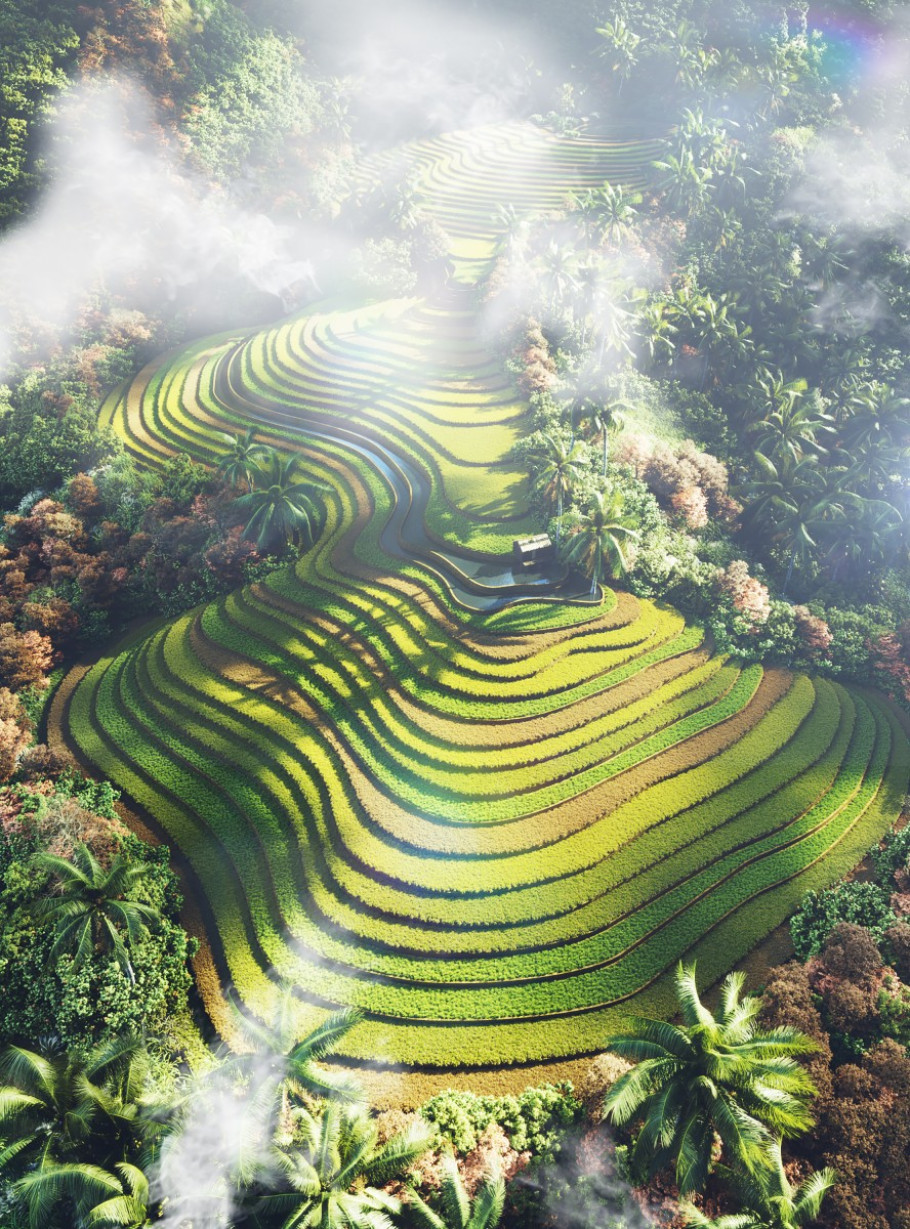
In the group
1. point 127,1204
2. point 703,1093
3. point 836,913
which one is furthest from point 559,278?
point 127,1204

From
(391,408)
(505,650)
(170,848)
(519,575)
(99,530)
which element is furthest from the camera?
(391,408)

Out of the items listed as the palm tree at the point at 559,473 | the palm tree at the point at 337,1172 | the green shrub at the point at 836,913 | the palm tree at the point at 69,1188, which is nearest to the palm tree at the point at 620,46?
the palm tree at the point at 559,473

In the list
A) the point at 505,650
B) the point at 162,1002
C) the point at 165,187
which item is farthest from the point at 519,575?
the point at 165,187

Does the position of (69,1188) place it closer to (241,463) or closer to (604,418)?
(241,463)

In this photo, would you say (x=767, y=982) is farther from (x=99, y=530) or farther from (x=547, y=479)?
(x=99, y=530)

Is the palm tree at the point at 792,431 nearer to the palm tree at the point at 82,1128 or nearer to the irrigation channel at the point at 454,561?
the irrigation channel at the point at 454,561

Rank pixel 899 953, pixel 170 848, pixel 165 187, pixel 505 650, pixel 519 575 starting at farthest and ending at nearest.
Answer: pixel 165 187 → pixel 519 575 → pixel 505 650 → pixel 170 848 → pixel 899 953
